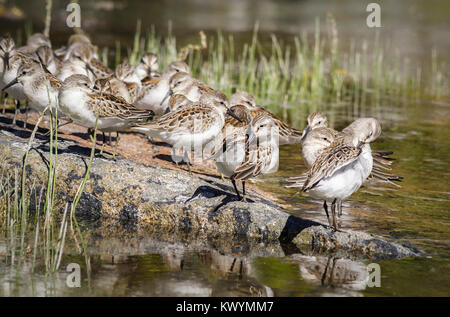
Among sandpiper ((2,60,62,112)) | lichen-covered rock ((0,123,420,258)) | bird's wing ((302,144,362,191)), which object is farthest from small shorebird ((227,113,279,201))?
sandpiper ((2,60,62,112))

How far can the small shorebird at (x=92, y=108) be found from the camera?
10.2 metres

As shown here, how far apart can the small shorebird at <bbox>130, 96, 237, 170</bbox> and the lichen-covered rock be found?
896 millimetres

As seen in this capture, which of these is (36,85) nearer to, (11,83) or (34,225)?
(11,83)

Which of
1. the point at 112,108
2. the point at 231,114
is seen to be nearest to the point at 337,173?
the point at 231,114

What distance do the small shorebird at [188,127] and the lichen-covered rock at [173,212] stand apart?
2.94ft

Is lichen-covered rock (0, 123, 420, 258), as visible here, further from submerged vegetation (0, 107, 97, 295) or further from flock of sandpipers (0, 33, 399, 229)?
flock of sandpipers (0, 33, 399, 229)

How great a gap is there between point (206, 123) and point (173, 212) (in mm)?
2051

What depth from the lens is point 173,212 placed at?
8.90m

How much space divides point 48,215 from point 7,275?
4.04ft

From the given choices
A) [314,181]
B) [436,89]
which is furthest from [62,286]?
[436,89]

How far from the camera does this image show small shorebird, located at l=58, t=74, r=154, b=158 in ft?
33.4

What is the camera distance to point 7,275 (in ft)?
22.6

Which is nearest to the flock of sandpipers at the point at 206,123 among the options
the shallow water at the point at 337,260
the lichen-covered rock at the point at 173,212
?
the lichen-covered rock at the point at 173,212

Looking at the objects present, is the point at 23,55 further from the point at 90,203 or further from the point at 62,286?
the point at 62,286
